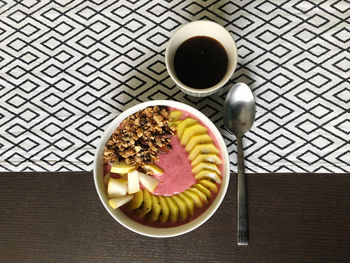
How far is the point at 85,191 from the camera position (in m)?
0.81

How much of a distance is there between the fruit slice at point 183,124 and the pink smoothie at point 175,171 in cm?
1

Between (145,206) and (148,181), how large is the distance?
0.05 m

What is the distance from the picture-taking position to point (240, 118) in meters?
0.76

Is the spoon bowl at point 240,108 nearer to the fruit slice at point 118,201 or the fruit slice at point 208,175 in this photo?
the fruit slice at point 208,175

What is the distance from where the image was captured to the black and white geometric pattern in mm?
784

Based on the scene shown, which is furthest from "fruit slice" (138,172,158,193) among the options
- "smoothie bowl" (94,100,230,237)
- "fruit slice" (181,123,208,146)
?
"fruit slice" (181,123,208,146)

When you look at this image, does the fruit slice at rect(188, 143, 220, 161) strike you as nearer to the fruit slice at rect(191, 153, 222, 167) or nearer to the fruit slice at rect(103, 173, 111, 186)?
the fruit slice at rect(191, 153, 222, 167)

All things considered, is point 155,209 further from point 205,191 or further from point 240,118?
point 240,118

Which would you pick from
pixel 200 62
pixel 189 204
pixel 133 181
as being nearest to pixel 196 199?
pixel 189 204

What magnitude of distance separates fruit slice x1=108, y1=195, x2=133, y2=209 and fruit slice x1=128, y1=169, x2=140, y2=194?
0.05 ft

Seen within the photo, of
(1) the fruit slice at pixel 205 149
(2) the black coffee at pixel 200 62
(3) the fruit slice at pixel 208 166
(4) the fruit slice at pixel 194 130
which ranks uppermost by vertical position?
(2) the black coffee at pixel 200 62

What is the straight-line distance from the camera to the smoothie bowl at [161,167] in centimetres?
72

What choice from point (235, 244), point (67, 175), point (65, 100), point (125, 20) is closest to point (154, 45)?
point (125, 20)

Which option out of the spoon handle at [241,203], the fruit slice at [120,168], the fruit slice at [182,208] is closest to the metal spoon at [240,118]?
the spoon handle at [241,203]
